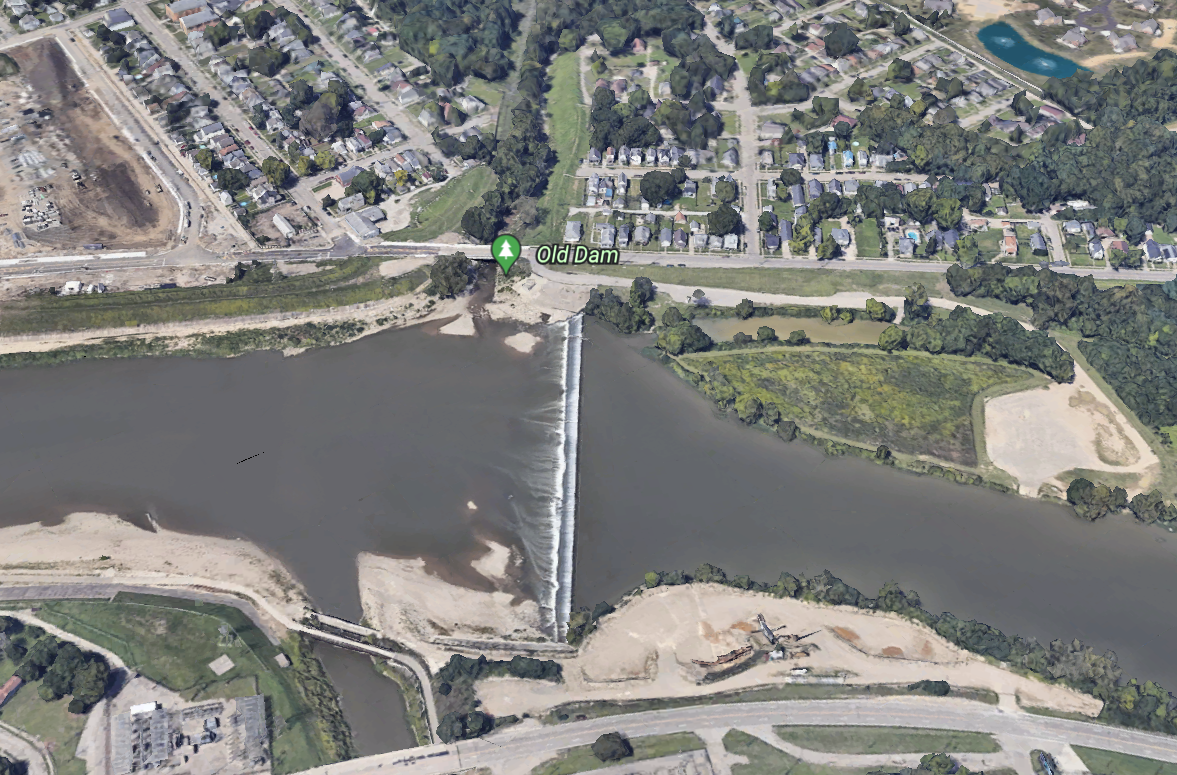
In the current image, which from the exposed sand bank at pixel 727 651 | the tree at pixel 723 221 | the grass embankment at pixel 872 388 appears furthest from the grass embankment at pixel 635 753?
the tree at pixel 723 221

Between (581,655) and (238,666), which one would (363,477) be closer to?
(238,666)

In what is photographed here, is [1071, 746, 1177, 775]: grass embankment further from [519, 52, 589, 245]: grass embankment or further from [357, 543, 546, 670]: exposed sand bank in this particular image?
[519, 52, 589, 245]: grass embankment

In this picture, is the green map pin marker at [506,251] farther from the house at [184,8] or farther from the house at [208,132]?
the house at [184,8]

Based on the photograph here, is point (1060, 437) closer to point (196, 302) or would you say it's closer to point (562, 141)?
point (562, 141)

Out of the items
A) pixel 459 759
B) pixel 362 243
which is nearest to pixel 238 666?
pixel 459 759

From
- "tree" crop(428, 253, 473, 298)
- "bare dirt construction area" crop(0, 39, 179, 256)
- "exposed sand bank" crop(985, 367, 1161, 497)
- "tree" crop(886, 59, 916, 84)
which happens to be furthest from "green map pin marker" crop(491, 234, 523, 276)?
"tree" crop(886, 59, 916, 84)
